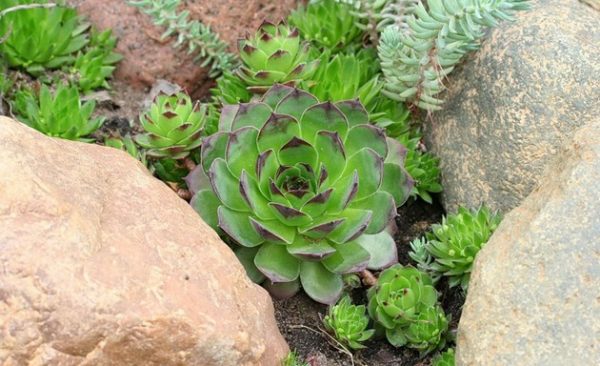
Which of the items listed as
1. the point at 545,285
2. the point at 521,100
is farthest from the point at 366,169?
the point at 545,285

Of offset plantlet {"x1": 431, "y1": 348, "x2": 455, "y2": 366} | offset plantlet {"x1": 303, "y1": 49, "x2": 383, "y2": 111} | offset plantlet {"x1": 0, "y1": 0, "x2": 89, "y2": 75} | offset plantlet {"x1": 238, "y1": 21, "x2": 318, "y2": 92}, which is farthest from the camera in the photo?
offset plantlet {"x1": 0, "y1": 0, "x2": 89, "y2": 75}

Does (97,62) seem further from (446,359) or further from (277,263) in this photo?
(446,359)

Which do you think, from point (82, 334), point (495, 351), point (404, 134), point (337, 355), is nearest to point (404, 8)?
point (404, 134)

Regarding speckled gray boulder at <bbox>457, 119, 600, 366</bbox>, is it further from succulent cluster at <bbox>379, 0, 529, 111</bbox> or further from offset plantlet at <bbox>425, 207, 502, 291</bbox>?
succulent cluster at <bbox>379, 0, 529, 111</bbox>

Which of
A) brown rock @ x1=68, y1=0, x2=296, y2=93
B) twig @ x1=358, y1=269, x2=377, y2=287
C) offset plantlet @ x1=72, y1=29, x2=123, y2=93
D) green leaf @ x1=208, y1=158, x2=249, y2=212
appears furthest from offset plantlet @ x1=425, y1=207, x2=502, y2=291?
offset plantlet @ x1=72, y1=29, x2=123, y2=93

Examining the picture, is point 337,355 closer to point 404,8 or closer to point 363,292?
point 363,292

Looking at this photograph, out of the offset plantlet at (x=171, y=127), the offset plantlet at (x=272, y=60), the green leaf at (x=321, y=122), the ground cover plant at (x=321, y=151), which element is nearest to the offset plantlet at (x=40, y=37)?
the ground cover plant at (x=321, y=151)
